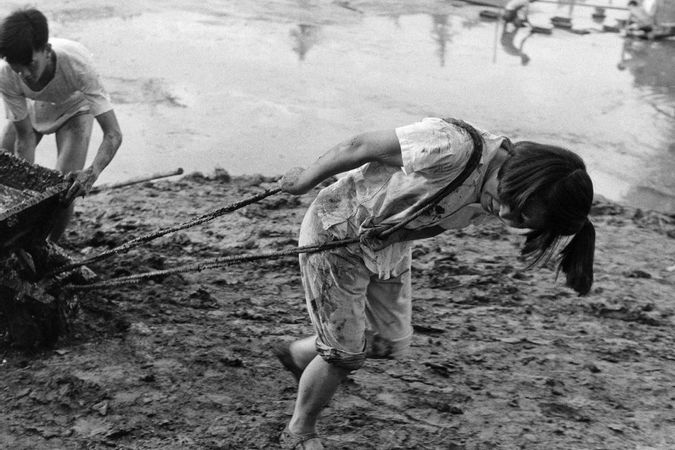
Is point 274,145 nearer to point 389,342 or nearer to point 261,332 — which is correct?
point 261,332

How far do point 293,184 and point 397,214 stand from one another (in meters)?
0.35

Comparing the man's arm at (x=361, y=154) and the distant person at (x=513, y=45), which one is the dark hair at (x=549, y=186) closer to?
the man's arm at (x=361, y=154)

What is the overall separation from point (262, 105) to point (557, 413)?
5.06m

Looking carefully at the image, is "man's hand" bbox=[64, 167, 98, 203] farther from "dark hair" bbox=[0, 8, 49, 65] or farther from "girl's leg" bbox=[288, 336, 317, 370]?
"girl's leg" bbox=[288, 336, 317, 370]

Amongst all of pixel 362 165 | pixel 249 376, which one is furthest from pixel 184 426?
pixel 362 165

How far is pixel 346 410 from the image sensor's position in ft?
11.0

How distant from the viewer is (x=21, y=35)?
3.64 meters

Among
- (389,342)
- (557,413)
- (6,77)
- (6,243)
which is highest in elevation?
A: (6,77)

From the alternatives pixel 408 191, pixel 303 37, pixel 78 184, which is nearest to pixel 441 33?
pixel 303 37

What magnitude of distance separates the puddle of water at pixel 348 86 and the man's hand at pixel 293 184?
11.9 feet

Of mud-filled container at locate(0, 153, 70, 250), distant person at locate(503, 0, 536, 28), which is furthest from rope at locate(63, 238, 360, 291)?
distant person at locate(503, 0, 536, 28)

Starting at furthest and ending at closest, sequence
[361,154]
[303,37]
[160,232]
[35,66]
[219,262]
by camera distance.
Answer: [303,37] < [35,66] < [160,232] < [219,262] < [361,154]

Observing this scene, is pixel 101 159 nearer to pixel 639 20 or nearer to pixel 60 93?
pixel 60 93

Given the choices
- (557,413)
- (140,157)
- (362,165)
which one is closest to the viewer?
(362,165)
